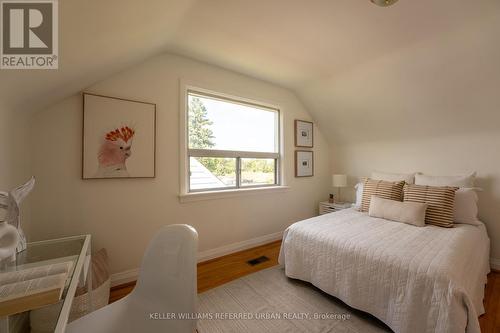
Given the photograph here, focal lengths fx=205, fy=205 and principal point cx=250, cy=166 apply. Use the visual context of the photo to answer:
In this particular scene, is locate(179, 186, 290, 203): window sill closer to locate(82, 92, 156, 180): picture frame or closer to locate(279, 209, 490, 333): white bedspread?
locate(82, 92, 156, 180): picture frame

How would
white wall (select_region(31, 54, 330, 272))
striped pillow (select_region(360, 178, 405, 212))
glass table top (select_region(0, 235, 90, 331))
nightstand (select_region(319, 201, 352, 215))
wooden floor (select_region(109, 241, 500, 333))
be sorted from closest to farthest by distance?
glass table top (select_region(0, 235, 90, 331)), wooden floor (select_region(109, 241, 500, 333)), white wall (select_region(31, 54, 330, 272)), striped pillow (select_region(360, 178, 405, 212)), nightstand (select_region(319, 201, 352, 215))

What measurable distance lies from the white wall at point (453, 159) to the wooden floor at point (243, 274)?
712mm

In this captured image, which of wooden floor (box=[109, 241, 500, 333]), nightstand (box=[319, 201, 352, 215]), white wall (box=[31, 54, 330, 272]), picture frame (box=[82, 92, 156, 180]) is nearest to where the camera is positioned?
wooden floor (box=[109, 241, 500, 333])

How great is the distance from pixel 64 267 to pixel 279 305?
5.05 feet

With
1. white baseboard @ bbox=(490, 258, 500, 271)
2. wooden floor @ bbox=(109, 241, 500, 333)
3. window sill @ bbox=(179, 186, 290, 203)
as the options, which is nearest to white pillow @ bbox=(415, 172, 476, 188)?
white baseboard @ bbox=(490, 258, 500, 271)

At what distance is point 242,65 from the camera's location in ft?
8.51

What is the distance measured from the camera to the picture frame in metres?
1.84

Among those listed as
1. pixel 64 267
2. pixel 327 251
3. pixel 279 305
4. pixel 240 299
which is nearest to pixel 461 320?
pixel 327 251

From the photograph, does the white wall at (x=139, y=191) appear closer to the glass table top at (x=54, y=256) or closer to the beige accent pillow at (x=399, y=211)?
the glass table top at (x=54, y=256)

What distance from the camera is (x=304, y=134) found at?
3588 millimetres

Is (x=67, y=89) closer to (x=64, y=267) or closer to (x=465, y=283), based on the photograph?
(x=64, y=267)

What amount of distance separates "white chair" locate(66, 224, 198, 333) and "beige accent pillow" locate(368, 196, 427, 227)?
2.18 meters

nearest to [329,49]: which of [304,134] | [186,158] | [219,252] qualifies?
[304,134]

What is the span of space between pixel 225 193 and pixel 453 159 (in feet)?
9.68
